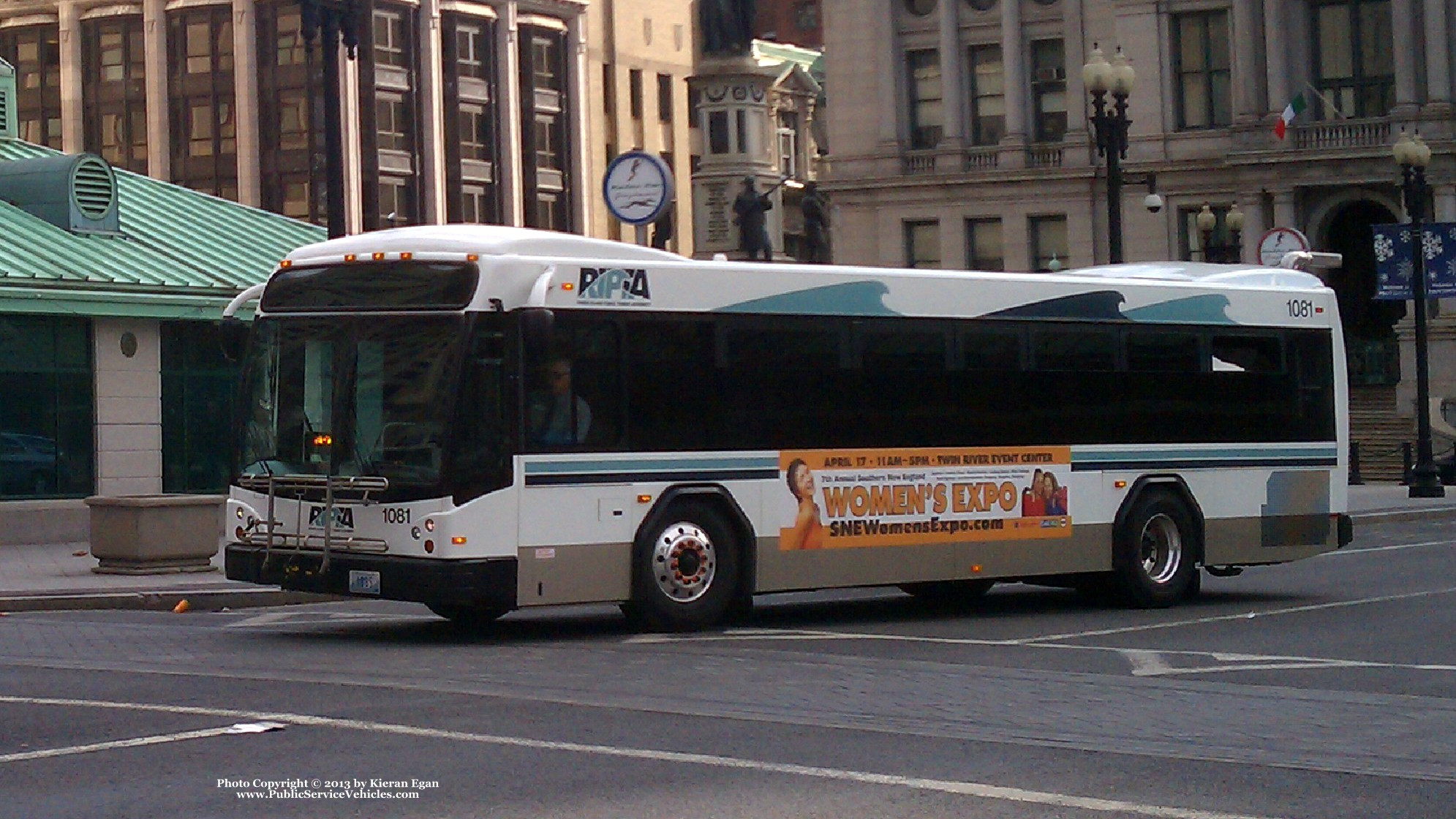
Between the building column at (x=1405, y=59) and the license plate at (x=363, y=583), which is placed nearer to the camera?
the license plate at (x=363, y=583)

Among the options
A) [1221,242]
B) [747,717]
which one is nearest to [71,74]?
[1221,242]

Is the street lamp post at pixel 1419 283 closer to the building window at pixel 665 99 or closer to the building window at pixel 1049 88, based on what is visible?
the building window at pixel 1049 88

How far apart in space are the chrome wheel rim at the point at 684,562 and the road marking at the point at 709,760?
5.41 meters

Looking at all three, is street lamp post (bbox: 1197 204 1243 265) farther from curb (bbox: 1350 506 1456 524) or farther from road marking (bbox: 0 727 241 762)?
road marking (bbox: 0 727 241 762)

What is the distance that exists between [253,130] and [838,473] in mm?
79490

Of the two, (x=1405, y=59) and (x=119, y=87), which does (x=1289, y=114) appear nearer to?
(x=1405, y=59)

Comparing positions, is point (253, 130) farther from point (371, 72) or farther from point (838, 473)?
point (838, 473)

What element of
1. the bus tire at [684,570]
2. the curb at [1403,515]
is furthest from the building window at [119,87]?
the bus tire at [684,570]

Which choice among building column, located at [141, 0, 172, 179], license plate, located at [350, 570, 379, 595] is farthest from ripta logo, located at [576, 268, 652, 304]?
building column, located at [141, 0, 172, 179]

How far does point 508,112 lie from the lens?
100m

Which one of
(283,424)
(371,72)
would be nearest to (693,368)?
(283,424)

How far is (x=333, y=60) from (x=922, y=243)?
156 feet

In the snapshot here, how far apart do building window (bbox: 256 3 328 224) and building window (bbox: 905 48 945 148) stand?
30.6 meters

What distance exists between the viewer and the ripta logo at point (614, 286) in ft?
55.3
